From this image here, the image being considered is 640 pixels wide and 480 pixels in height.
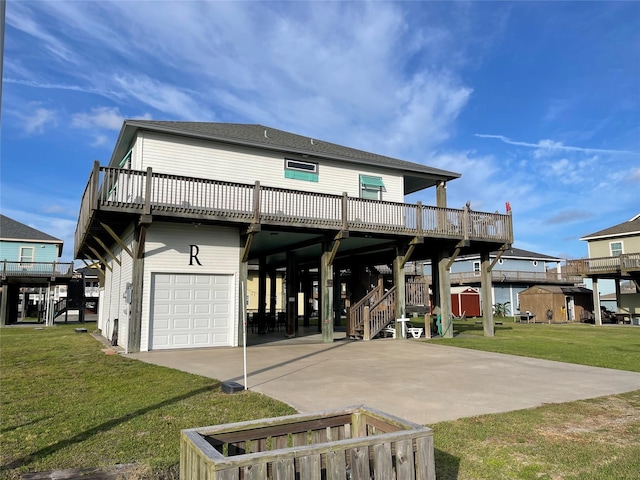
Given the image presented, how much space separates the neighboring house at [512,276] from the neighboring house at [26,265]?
3146 cm

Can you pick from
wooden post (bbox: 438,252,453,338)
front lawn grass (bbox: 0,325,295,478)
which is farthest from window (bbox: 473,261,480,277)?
front lawn grass (bbox: 0,325,295,478)

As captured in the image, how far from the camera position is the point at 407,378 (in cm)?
840

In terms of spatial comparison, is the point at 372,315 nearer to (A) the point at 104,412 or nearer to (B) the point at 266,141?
(B) the point at 266,141

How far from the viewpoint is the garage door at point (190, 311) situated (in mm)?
13031

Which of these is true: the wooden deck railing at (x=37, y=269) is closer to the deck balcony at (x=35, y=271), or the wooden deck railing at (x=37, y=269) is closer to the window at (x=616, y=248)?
the deck balcony at (x=35, y=271)

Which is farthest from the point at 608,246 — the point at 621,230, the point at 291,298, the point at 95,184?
the point at 95,184

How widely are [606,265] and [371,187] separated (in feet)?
70.9

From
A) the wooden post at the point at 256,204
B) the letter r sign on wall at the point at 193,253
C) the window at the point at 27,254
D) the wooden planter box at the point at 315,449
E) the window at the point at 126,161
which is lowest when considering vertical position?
the wooden planter box at the point at 315,449

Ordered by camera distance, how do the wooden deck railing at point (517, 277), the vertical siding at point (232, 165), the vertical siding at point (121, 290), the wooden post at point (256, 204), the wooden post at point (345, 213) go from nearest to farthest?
1. the wooden post at point (256, 204)
2. the vertical siding at point (121, 290)
3. the vertical siding at point (232, 165)
4. the wooden post at point (345, 213)
5. the wooden deck railing at point (517, 277)

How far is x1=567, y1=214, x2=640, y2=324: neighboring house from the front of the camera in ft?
96.1

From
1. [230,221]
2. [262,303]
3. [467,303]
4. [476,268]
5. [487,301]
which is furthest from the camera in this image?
[476,268]

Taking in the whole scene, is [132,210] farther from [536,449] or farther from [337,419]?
[536,449]

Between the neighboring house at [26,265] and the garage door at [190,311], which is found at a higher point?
the neighboring house at [26,265]

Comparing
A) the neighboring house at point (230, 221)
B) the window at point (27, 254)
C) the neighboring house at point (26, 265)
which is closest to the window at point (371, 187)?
the neighboring house at point (230, 221)
